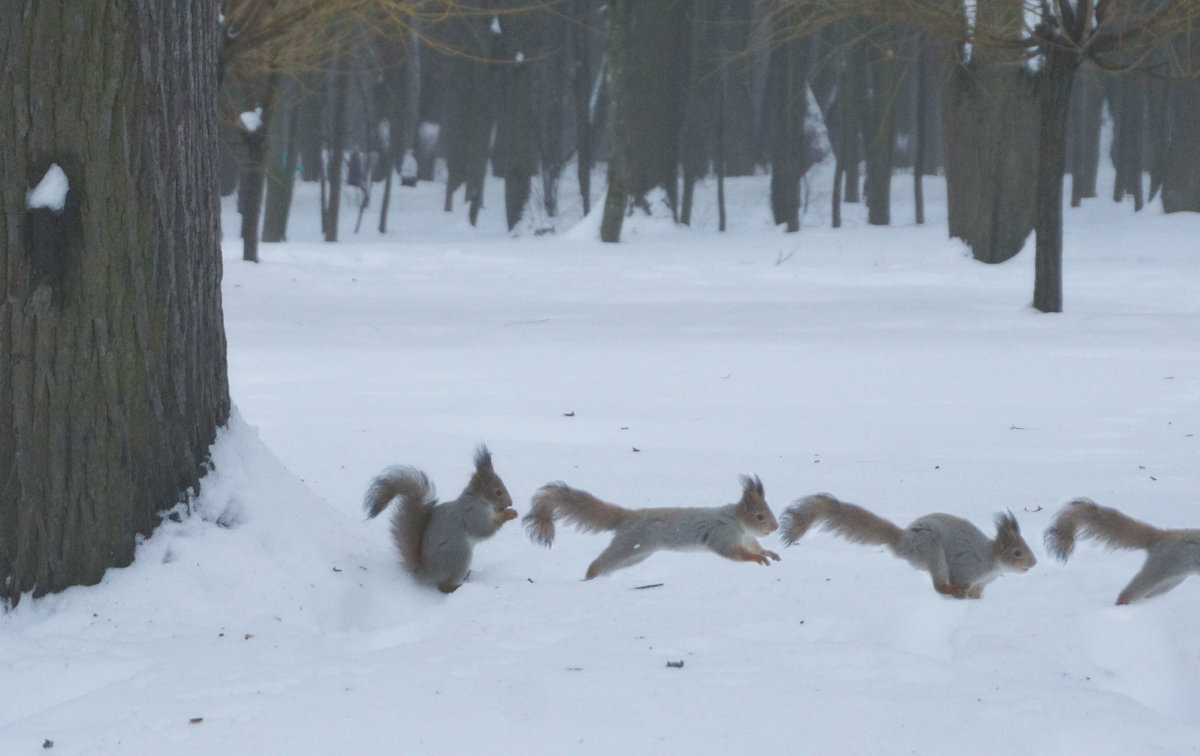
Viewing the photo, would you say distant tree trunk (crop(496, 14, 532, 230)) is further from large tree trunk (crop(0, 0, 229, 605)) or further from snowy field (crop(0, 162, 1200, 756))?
large tree trunk (crop(0, 0, 229, 605))

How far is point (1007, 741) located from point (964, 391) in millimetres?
6048

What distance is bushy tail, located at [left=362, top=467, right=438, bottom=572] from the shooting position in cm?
443

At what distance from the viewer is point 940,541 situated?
3.93 meters

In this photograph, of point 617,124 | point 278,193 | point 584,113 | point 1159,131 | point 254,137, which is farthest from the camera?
→ point 584,113

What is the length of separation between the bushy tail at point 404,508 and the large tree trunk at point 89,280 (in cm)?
77

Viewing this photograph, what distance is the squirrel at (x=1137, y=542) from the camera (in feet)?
12.3

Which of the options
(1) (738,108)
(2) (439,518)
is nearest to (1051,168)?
(2) (439,518)

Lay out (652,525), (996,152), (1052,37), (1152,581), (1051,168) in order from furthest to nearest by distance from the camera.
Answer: (996,152)
(1051,168)
(1052,37)
(652,525)
(1152,581)

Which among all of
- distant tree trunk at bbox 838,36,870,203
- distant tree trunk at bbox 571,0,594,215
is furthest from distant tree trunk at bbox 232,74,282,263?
distant tree trunk at bbox 838,36,870,203

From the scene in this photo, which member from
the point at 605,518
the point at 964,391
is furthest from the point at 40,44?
the point at 964,391

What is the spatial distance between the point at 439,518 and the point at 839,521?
1.39 metres

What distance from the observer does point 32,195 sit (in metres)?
3.53

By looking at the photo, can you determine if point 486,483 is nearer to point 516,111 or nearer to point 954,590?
point 954,590

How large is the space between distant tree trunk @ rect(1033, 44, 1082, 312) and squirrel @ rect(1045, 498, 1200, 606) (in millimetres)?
9217
